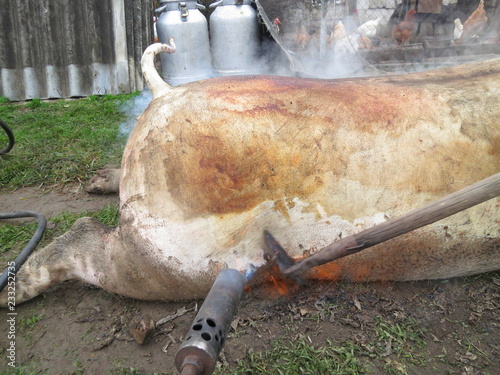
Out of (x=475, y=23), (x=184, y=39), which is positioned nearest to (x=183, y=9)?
(x=184, y=39)

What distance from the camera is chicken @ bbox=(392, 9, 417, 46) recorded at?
5.64 m

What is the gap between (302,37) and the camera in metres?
5.69

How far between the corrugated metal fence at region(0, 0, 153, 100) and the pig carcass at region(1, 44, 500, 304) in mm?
5005

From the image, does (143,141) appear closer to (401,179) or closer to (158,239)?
(158,239)

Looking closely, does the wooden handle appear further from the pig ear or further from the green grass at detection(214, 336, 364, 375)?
the pig ear

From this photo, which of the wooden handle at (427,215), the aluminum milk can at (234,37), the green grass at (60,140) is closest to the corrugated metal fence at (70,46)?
the green grass at (60,140)

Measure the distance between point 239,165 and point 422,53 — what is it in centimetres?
456

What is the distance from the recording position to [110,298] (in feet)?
7.11

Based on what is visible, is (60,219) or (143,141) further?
(60,219)

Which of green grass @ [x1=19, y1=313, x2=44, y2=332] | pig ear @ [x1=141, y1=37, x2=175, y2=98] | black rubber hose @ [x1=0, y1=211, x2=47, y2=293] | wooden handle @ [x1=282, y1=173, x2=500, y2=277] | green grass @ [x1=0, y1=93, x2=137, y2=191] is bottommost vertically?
green grass @ [x1=19, y1=313, x2=44, y2=332]

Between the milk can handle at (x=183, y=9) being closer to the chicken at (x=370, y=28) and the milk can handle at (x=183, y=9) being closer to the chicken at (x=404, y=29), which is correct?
the chicken at (x=370, y=28)

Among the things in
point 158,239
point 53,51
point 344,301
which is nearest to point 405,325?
point 344,301

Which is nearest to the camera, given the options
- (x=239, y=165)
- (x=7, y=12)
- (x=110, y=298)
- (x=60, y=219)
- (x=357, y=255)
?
(x=239, y=165)

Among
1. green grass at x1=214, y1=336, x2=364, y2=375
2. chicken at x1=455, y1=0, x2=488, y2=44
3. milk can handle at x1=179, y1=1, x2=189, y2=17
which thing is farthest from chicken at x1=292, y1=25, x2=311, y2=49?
green grass at x1=214, y1=336, x2=364, y2=375
